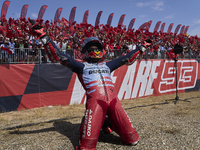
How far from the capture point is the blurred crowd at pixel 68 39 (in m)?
7.55

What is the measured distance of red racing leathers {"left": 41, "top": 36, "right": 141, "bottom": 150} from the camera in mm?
3127

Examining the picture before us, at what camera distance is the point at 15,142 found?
3854 millimetres

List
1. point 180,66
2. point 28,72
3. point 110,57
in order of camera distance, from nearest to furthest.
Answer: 1. point 28,72
2. point 110,57
3. point 180,66

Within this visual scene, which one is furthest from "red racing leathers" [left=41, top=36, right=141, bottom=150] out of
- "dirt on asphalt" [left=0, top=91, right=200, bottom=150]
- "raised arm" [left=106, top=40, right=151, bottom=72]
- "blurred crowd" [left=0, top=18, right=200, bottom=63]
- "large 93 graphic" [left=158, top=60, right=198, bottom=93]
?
"large 93 graphic" [left=158, top=60, right=198, bottom=93]

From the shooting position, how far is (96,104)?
3287 mm

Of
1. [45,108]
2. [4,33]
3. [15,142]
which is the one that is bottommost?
[45,108]

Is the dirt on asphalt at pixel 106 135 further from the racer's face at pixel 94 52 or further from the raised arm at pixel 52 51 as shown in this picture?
the racer's face at pixel 94 52

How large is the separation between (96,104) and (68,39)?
8.13 meters

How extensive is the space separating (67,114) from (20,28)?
564cm

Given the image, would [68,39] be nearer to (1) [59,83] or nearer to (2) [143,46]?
(1) [59,83]

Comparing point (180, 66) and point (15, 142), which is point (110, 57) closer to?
point (180, 66)

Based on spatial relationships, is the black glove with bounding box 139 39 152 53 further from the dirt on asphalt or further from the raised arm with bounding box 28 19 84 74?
the dirt on asphalt

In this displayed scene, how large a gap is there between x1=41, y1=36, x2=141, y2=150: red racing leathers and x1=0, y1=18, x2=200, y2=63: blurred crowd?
14.1 feet

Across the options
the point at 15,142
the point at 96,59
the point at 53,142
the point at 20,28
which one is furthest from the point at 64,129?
the point at 20,28
